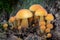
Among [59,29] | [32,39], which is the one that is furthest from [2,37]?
[59,29]

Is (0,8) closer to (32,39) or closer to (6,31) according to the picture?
(6,31)

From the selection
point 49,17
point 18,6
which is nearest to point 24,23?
point 49,17

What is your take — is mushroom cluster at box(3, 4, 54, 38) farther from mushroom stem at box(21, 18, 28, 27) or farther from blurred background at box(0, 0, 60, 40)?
blurred background at box(0, 0, 60, 40)

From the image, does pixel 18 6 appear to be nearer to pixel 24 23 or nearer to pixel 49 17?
pixel 24 23

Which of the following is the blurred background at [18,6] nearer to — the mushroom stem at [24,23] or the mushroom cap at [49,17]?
the mushroom cap at [49,17]

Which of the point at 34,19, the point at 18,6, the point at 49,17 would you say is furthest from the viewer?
the point at 18,6

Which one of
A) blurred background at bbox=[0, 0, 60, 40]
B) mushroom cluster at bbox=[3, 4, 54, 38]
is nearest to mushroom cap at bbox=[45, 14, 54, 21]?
mushroom cluster at bbox=[3, 4, 54, 38]

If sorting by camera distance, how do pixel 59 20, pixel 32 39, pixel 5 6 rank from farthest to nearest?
1. pixel 5 6
2. pixel 59 20
3. pixel 32 39

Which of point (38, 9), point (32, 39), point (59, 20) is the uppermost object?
point (38, 9)
